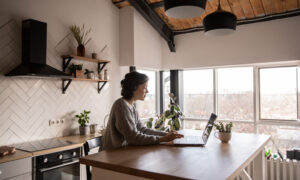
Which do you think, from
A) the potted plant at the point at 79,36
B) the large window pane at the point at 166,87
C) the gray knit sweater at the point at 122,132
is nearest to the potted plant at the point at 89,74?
the potted plant at the point at 79,36

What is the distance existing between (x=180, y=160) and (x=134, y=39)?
300cm

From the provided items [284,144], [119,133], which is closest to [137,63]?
[119,133]

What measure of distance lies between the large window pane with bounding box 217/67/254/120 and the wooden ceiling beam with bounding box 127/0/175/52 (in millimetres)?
1131

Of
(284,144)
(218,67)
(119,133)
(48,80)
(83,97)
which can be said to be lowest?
(284,144)

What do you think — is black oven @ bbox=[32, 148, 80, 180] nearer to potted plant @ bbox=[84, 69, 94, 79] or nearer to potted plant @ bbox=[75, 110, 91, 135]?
potted plant @ bbox=[75, 110, 91, 135]

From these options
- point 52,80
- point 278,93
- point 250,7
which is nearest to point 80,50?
point 52,80

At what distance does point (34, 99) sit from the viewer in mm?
2904

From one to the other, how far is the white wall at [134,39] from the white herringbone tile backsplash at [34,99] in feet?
2.49

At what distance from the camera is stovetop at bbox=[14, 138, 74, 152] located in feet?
8.08

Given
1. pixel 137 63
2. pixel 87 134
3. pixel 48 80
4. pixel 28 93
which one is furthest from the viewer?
pixel 137 63

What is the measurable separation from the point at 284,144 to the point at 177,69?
229 cm

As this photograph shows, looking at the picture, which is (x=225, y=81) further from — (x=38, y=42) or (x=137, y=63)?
(x=38, y=42)

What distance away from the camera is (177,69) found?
4.84 metres

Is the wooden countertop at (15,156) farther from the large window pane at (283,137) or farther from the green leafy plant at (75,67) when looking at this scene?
the large window pane at (283,137)
